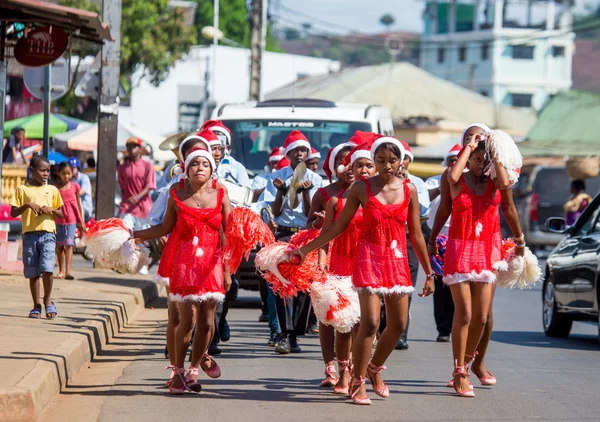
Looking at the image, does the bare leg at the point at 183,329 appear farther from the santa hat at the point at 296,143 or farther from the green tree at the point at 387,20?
the green tree at the point at 387,20

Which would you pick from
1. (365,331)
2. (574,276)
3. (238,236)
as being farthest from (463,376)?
(574,276)

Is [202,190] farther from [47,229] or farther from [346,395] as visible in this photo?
[47,229]

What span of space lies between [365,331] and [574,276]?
5.49 meters

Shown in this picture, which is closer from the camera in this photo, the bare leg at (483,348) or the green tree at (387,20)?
the bare leg at (483,348)

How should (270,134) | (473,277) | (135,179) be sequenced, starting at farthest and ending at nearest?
(135,179) < (270,134) < (473,277)

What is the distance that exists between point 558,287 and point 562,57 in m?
84.2

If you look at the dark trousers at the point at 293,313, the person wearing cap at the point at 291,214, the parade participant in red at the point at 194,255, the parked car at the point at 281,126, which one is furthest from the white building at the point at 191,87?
the parade participant in red at the point at 194,255

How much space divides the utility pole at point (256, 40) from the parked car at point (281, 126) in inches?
882

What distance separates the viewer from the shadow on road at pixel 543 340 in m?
13.2

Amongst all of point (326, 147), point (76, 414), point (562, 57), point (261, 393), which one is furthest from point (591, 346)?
point (562, 57)

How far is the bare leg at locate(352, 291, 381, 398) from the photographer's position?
860cm

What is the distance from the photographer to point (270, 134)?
15.7 meters

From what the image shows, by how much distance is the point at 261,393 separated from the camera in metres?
9.27

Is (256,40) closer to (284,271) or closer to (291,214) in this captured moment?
(291,214)
